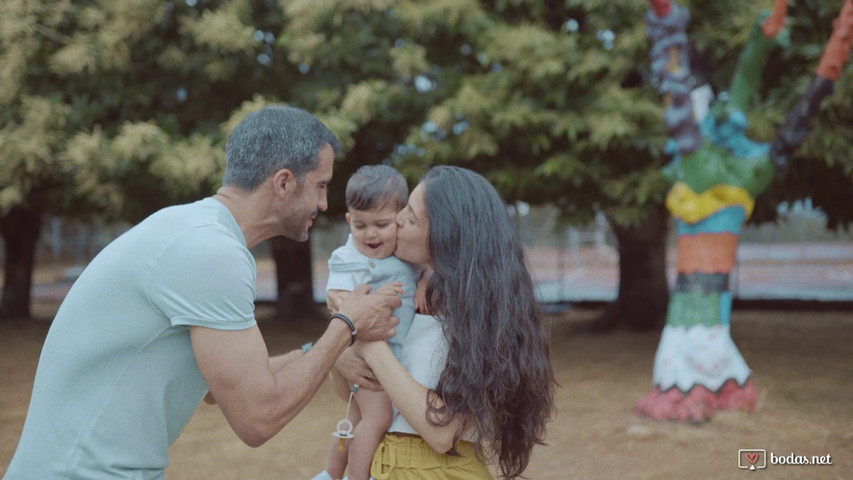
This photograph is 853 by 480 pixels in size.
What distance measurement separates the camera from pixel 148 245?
5.82 ft

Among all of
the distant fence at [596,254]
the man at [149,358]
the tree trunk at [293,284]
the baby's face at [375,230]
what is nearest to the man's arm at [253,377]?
the man at [149,358]

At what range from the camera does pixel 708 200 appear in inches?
240

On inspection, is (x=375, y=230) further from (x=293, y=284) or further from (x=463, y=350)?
(x=293, y=284)

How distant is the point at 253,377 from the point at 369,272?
90 centimetres

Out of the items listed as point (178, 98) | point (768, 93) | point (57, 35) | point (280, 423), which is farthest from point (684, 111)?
point (57, 35)

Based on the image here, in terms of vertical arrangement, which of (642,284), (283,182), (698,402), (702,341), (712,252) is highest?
(283,182)

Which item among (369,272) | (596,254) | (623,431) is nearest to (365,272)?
(369,272)

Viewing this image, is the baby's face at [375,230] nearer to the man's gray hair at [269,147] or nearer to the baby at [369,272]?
the baby at [369,272]

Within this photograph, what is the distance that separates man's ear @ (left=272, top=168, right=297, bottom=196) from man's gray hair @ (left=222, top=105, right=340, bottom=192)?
0.01 metres

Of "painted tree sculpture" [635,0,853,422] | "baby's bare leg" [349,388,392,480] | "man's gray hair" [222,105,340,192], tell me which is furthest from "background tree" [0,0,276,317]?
"man's gray hair" [222,105,340,192]

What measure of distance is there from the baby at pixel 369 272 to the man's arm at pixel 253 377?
1.45 feet

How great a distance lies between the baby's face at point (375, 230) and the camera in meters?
2.75

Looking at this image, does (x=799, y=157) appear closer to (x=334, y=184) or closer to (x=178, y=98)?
(x=334, y=184)

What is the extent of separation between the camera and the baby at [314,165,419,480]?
8.03ft
